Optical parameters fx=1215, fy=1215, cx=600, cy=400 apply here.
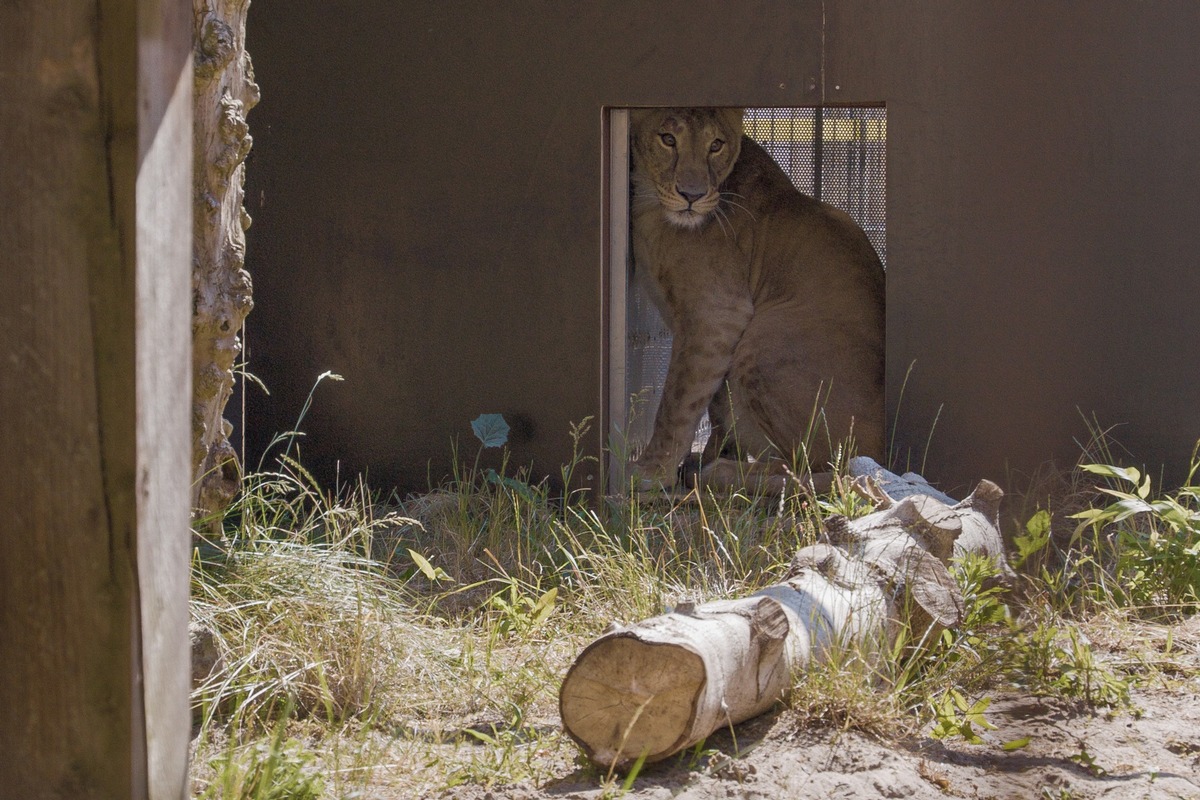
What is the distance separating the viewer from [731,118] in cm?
613

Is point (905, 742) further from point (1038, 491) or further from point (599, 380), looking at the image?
point (599, 380)

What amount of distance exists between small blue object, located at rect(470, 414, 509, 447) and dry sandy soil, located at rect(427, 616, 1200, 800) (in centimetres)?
246

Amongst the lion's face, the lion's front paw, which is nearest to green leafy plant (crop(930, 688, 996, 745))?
the lion's front paw

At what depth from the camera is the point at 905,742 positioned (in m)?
2.83

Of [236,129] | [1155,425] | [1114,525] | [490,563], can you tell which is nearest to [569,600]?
[490,563]

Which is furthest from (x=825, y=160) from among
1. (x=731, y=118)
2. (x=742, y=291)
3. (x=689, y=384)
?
(x=689, y=384)

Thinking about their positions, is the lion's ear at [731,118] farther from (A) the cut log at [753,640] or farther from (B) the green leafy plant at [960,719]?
(B) the green leafy plant at [960,719]

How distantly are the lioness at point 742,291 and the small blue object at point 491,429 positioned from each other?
0.74 m

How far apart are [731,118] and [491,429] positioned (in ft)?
7.04

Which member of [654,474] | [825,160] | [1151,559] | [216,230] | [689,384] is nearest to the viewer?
[216,230]

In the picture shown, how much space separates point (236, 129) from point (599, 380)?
7.24 ft

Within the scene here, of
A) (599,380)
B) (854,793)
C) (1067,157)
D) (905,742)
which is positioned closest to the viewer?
(854,793)

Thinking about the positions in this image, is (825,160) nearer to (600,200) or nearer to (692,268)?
(692,268)

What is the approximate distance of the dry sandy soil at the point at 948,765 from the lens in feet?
8.31
